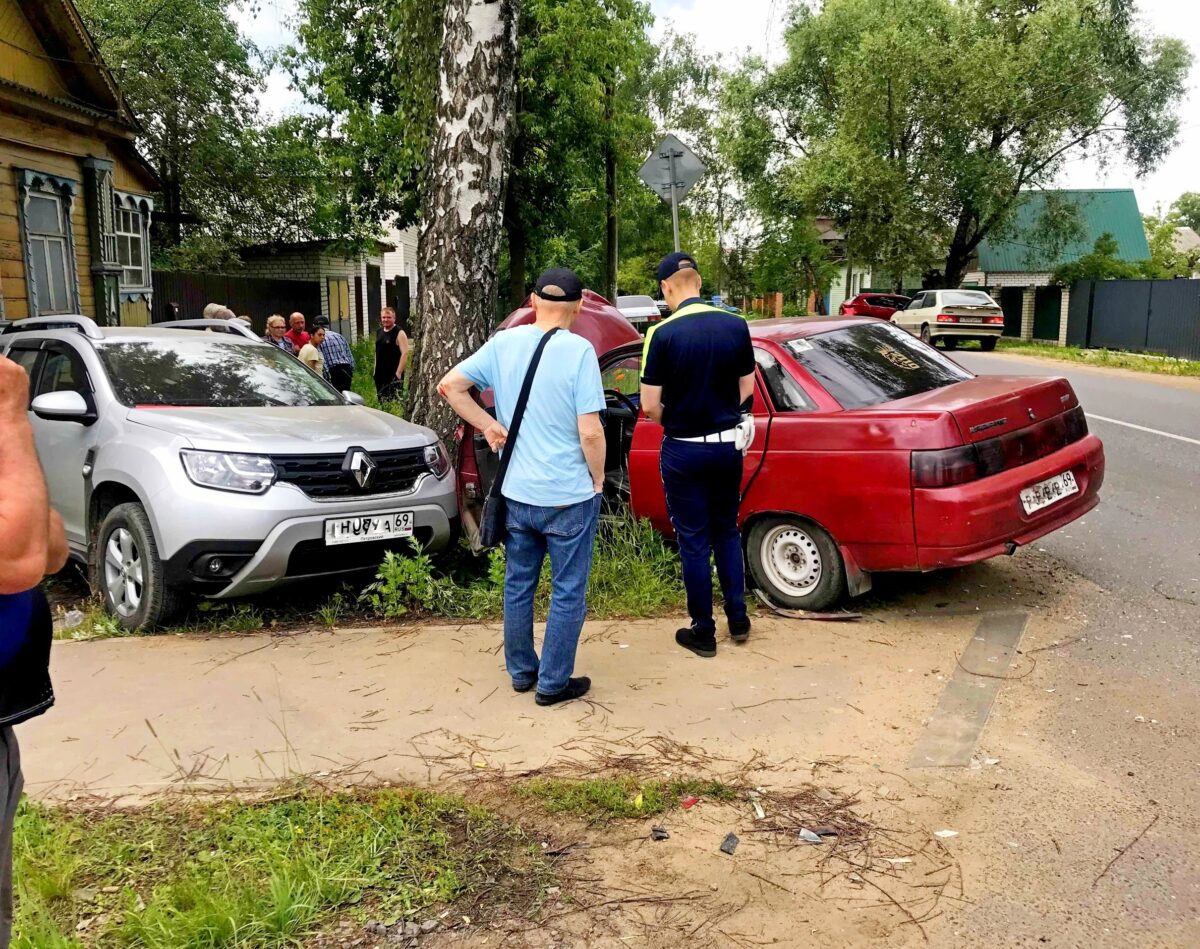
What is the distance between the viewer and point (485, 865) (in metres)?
3.21

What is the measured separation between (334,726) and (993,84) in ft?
106

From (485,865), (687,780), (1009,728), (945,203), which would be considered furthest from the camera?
(945,203)

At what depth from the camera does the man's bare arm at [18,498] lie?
73.2 inches

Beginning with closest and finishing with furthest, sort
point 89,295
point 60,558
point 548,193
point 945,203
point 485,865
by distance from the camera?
point 60,558
point 485,865
point 89,295
point 548,193
point 945,203

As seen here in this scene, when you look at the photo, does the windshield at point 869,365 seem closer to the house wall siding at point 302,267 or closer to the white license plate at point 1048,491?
the white license plate at point 1048,491

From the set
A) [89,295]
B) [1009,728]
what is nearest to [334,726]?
[1009,728]

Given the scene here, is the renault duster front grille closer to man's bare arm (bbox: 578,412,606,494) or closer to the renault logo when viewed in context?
the renault logo

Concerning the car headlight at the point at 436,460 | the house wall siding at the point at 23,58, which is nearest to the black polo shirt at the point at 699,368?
the car headlight at the point at 436,460

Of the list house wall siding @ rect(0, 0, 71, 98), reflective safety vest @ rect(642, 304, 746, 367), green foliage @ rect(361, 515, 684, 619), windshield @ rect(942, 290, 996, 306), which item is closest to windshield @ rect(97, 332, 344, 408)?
green foliage @ rect(361, 515, 684, 619)

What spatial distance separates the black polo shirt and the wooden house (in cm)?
1077

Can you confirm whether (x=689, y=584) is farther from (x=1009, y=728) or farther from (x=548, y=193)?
(x=548, y=193)

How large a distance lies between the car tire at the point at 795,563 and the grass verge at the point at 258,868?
8.46 feet

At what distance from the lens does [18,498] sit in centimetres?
188

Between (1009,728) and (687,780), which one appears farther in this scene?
(1009,728)
